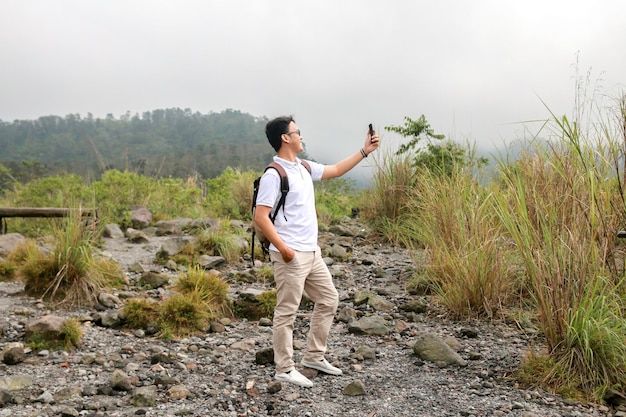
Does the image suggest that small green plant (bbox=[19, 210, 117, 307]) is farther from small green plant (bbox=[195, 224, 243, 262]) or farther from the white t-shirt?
the white t-shirt

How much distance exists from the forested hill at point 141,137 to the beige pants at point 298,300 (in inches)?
1436

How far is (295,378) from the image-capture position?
411 cm

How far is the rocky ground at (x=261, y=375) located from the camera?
377 cm

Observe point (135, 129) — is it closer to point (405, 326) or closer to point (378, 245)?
point (378, 245)

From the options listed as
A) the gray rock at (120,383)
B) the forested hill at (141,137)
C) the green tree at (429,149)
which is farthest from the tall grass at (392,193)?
the forested hill at (141,137)

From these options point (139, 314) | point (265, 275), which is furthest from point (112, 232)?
point (139, 314)

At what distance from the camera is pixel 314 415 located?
3.70 metres

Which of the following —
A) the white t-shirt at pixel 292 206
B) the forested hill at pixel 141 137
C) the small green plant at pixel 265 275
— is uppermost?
the forested hill at pixel 141 137

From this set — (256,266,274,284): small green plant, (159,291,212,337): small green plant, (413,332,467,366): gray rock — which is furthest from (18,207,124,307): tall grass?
(413,332,467,366): gray rock

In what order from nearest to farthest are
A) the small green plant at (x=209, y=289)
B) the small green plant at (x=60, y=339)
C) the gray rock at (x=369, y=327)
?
1. the small green plant at (x=60, y=339)
2. the gray rock at (x=369, y=327)
3. the small green plant at (x=209, y=289)

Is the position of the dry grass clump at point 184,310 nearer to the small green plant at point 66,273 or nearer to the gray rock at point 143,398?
the small green plant at point 66,273

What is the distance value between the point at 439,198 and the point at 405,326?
1.70 m

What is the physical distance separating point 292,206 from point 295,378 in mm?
1133

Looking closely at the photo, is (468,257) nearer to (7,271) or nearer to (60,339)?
(60,339)
